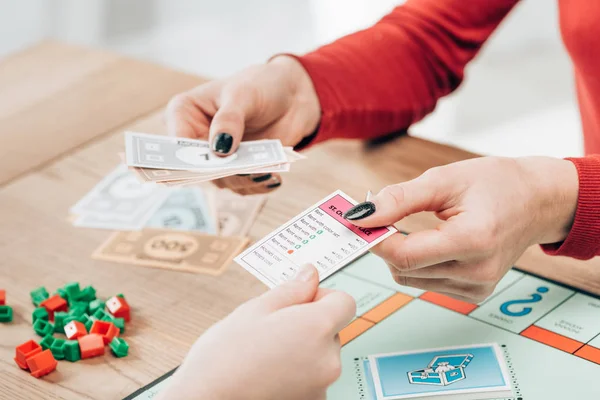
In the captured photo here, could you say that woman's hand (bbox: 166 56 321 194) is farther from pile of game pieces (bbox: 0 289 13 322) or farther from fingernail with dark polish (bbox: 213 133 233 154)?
pile of game pieces (bbox: 0 289 13 322)

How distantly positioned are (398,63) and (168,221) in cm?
52

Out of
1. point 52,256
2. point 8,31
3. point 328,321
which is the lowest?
point 8,31

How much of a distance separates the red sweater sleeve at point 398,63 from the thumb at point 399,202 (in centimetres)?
46

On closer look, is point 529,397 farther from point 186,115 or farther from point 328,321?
point 186,115

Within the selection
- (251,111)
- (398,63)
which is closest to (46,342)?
(251,111)

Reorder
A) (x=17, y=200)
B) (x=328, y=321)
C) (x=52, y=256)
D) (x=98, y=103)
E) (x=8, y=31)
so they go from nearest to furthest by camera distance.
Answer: (x=328, y=321) < (x=52, y=256) < (x=17, y=200) < (x=98, y=103) < (x=8, y=31)

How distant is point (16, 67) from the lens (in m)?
1.80

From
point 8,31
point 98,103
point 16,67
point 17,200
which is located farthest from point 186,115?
point 8,31

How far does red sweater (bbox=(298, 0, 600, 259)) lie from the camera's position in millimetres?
1367

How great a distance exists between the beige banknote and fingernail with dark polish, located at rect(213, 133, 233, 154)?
0.48 ft

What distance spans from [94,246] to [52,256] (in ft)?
0.21

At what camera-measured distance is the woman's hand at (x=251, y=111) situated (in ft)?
3.94

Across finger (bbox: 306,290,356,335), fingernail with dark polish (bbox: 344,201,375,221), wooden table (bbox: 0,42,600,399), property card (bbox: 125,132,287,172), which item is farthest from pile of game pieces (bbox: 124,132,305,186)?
finger (bbox: 306,290,356,335)

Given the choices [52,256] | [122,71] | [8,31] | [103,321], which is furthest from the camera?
[8,31]
